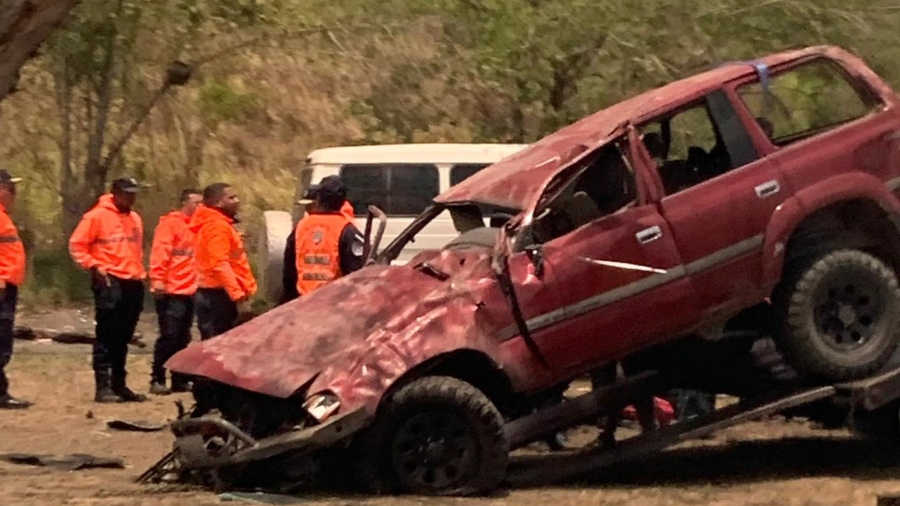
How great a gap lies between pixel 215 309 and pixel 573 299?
5.24m

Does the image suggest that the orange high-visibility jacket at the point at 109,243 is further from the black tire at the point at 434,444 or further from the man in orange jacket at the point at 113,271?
the black tire at the point at 434,444

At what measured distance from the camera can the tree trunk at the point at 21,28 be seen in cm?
389

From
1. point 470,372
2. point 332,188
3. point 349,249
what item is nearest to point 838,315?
point 470,372

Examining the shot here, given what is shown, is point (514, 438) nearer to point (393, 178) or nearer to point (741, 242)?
point (741, 242)

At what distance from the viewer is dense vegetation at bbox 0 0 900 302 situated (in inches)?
851

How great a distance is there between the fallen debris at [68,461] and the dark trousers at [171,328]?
12.0ft

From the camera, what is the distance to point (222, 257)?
1348 centimetres

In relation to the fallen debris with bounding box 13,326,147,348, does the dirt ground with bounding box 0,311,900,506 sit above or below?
below

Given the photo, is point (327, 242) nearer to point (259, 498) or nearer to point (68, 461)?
point (68, 461)

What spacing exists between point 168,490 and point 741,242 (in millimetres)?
3272

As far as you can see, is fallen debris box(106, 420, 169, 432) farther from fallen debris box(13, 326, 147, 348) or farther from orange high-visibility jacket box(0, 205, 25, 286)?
fallen debris box(13, 326, 147, 348)

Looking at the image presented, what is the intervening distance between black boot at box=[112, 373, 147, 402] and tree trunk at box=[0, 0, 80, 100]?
974 centimetres

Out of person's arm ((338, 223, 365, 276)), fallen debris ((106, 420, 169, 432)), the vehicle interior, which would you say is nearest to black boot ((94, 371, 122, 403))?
fallen debris ((106, 420, 169, 432))

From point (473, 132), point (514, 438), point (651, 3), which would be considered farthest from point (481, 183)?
point (473, 132)
